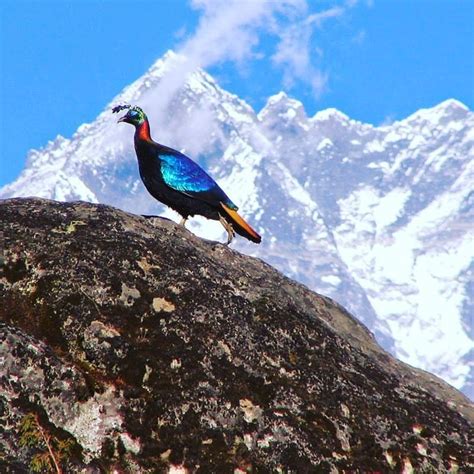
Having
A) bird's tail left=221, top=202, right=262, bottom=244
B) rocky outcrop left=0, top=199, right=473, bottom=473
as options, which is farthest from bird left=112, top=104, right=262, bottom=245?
rocky outcrop left=0, top=199, right=473, bottom=473

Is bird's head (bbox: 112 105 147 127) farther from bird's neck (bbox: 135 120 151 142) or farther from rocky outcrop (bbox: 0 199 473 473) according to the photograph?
rocky outcrop (bbox: 0 199 473 473)

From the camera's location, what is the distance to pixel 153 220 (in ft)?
49.3

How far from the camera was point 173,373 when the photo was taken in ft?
37.7

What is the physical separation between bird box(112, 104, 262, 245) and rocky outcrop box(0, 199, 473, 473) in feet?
6.36

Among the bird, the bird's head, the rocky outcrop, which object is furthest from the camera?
the bird's head

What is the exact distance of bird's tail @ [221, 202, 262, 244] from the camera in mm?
15578

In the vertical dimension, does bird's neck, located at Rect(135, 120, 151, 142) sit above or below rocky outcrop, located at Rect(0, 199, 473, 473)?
above

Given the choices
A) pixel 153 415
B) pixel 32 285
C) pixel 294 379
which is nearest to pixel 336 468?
pixel 294 379

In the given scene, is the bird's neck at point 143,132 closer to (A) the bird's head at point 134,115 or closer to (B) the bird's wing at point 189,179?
(A) the bird's head at point 134,115

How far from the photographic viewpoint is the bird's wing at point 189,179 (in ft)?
53.0

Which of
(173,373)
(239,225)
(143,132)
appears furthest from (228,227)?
(173,373)

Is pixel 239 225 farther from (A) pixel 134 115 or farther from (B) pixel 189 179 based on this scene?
(A) pixel 134 115

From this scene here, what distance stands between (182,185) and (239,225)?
52.5 inches

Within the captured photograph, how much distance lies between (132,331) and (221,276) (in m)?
2.06
